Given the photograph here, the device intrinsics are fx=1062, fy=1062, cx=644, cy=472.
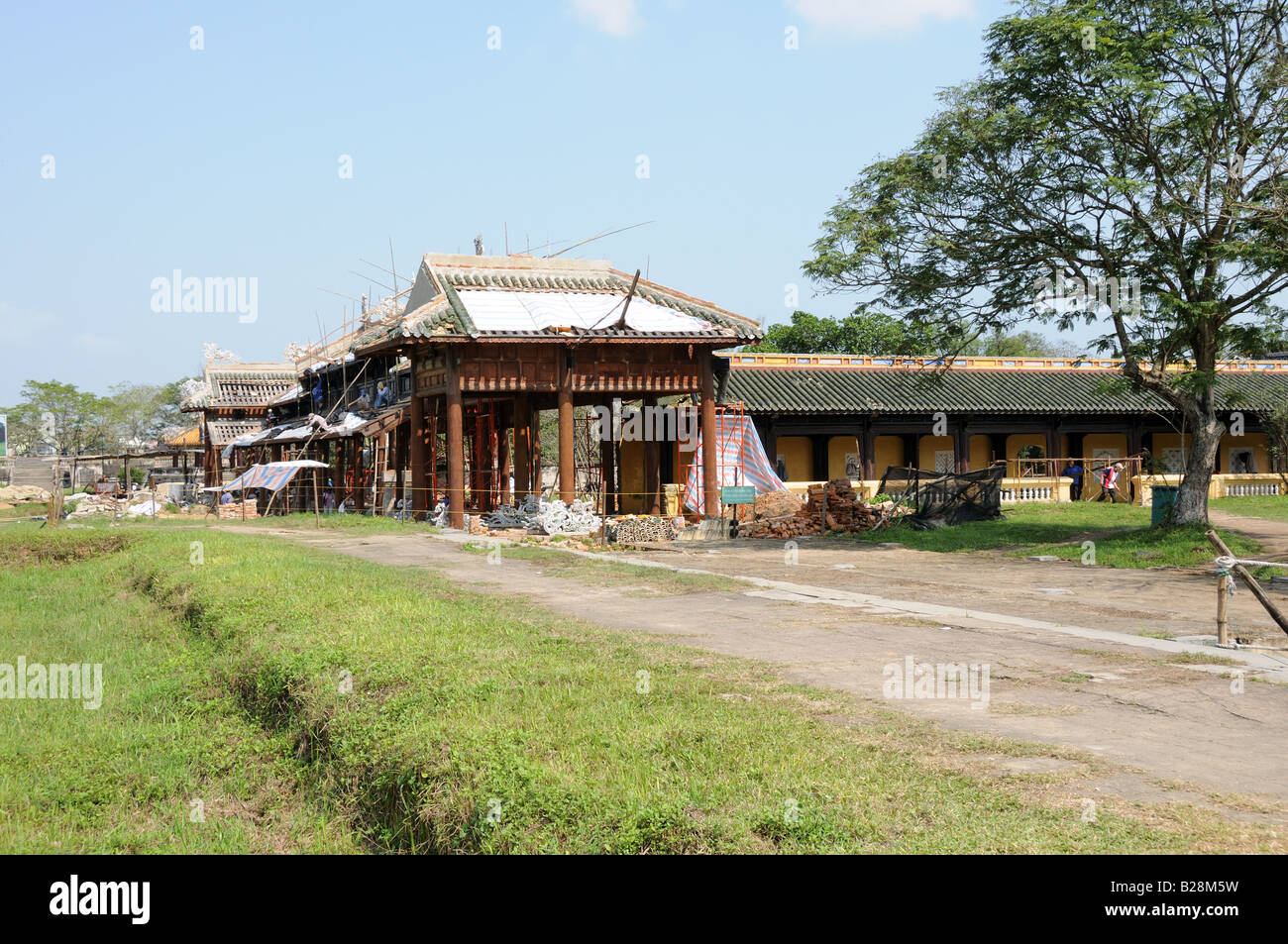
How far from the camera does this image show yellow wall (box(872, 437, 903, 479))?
3697cm

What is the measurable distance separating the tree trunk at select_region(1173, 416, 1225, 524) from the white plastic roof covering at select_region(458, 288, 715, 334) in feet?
37.2

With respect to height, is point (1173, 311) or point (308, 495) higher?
point (1173, 311)

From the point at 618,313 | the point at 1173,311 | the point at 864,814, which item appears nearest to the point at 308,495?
the point at 618,313

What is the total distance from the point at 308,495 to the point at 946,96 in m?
28.2

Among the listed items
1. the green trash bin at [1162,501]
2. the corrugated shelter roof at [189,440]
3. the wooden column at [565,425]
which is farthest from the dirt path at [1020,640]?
the corrugated shelter roof at [189,440]

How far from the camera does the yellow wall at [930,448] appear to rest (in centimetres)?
3731

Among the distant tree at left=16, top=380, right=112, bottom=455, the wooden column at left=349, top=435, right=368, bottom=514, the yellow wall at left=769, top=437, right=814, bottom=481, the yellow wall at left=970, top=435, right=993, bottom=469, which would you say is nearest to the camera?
the wooden column at left=349, top=435, right=368, bottom=514

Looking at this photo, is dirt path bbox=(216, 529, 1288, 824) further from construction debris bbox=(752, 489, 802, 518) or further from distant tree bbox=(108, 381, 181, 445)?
distant tree bbox=(108, 381, 181, 445)

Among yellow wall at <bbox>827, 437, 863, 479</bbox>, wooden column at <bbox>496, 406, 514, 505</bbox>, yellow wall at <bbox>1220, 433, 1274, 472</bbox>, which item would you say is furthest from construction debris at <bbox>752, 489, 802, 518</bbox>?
yellow wall at <bbox>1220, 433, 1274, 472</bbox>

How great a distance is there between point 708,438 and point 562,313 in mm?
5014

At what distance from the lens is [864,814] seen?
5.10 m

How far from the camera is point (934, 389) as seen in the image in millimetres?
36438

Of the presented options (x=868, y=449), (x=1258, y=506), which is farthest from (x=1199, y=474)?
(x=868, y=449)
